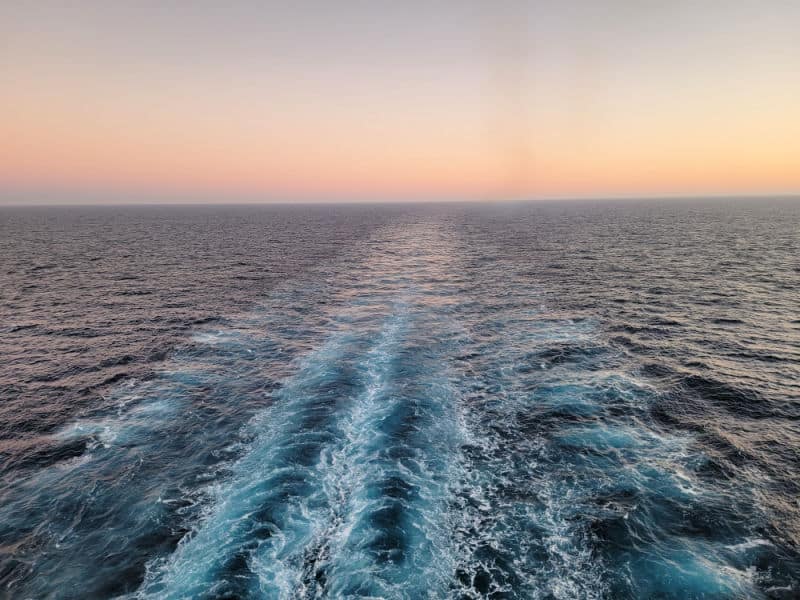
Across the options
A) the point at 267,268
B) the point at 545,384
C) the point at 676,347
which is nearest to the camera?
the point at 545,384

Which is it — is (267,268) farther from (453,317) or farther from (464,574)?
(464,574)

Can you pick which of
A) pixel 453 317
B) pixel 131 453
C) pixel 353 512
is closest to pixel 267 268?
pixel 453 317

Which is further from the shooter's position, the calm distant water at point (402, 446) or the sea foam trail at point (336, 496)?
the calm distant water at point (402, 446)

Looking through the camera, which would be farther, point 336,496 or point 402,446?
point 402,446

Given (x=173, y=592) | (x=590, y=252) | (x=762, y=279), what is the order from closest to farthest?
(x=173, y=592)
(x=762, y=279)
(x=590, y=252)

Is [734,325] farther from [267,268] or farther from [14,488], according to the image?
[267,268]

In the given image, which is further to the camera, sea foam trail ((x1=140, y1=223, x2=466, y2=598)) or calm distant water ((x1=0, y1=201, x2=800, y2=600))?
calm distant water ((x1=0, y1=201, x2=800, y2=600))

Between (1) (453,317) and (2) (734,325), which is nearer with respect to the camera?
(2) (734,325)
